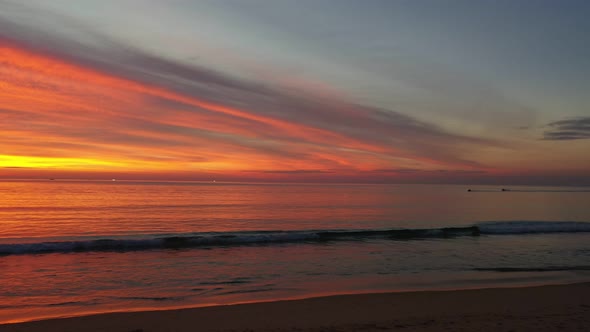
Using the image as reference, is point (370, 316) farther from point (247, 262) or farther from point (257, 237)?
point (257, 237)

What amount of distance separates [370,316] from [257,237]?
58.2 ft

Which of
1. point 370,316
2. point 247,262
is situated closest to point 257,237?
point 247,262

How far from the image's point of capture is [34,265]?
17.9 m

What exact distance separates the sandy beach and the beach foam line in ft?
47.0

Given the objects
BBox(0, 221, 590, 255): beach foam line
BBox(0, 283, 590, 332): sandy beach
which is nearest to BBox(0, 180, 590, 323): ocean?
BBox(0, 221, 590, 255): beach foam line

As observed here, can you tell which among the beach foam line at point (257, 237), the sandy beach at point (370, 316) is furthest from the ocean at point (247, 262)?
the sandy beach at point (370, 316)

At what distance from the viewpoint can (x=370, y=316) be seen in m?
10.5

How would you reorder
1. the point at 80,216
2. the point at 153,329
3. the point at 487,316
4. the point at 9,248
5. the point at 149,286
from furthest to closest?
1. the point at 80,216
2. the point at 9,248
3. the point at 149,286
4. the point at 487,316
5. the point at 153,329

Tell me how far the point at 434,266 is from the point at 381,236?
11282mm

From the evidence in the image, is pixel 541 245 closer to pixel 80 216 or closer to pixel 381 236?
pixel 381 236

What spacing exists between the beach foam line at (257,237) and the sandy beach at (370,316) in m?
14.3

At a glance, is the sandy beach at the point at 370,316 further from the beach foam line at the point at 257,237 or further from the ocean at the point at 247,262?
the beach foam line at the point at 257,237

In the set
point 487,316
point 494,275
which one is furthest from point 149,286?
point 494,275

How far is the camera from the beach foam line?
22.7 metres
